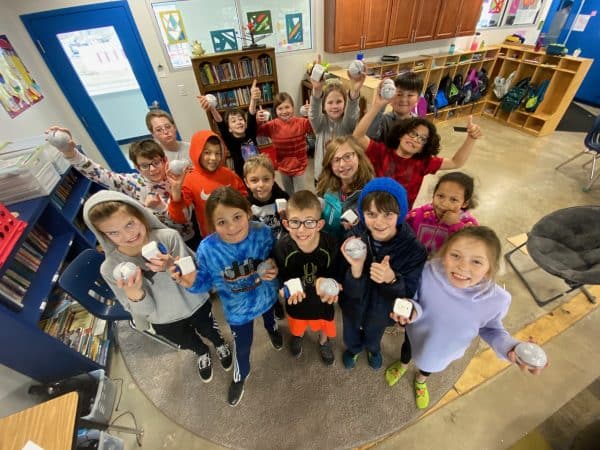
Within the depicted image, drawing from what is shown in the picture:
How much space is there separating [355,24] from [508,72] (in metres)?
3.35

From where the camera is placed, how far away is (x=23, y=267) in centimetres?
171

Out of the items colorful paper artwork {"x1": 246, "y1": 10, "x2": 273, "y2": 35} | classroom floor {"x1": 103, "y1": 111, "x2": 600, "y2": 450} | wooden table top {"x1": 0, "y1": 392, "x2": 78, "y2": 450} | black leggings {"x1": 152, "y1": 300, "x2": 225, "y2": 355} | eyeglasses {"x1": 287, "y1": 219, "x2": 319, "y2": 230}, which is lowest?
classroom floor {"x1": 103, "y1": 111, "x2": 600, "y2": 450}

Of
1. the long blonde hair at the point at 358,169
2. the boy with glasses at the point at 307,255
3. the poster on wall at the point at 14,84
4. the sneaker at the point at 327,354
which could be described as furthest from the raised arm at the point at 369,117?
the poster on wall at the point at 14,84

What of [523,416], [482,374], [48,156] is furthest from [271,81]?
[523,416]

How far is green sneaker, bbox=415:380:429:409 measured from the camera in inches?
66.2

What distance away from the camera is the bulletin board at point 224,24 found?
3496mm

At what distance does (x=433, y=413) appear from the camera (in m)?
1.68

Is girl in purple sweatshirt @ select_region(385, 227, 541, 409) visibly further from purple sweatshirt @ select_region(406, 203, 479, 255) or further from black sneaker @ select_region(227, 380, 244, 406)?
black sneaker @ select_region(227, 380, 244, 406)

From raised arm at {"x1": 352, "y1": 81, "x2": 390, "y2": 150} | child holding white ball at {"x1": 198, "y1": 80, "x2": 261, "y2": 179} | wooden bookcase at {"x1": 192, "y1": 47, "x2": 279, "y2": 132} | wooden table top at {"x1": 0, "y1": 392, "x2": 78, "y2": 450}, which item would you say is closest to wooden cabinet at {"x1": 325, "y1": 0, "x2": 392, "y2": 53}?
wooden bookcase at {"x1": 192, "y1": 47, "x2": 279, "y2": 132}

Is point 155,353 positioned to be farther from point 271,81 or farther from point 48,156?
point 271,81

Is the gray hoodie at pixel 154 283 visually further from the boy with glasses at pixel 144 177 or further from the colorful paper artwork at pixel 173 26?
the colorful paper artwork at pixel 173 26

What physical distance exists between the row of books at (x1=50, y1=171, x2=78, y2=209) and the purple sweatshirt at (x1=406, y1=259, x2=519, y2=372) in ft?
9.43

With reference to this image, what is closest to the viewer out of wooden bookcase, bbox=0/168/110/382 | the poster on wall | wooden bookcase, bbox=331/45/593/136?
wooden bookcase, bbox=0/168/110/382

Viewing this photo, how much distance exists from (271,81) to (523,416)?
179 inches
